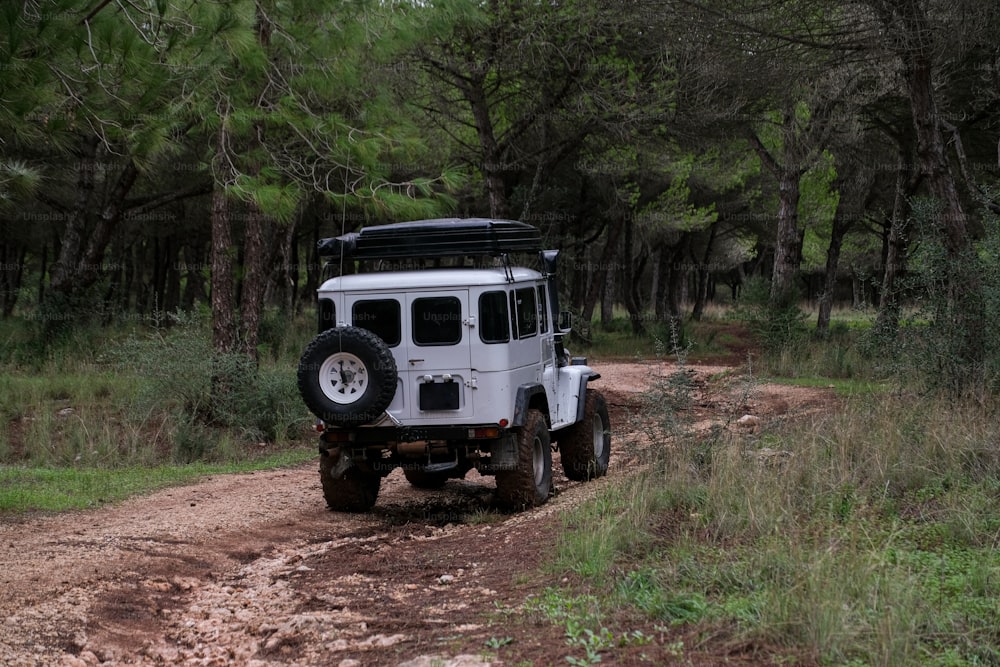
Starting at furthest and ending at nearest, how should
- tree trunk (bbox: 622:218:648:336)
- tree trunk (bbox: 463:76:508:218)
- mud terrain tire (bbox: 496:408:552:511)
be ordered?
tree trunk (bbox: 622:218:648:336), tree trunk (bbox: 463:76:508:218), mud terrain tire (bbox: 496:408:552:511)

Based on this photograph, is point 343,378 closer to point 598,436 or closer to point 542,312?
point 542,312

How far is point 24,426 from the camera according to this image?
571 inches

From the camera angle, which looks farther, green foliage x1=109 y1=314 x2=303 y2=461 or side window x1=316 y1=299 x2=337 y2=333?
green foliage x1=109 y1=314 x2=303 y2=461

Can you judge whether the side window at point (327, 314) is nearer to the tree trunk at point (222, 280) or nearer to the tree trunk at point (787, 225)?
the tree trunk at point (222, 280)

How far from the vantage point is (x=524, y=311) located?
9.62 meters

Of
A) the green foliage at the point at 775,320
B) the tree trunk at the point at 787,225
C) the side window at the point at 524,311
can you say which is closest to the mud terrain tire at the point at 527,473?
the side window at the point at 524,311

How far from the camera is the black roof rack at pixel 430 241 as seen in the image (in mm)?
9328

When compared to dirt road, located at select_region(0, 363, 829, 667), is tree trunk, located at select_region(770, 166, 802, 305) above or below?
above

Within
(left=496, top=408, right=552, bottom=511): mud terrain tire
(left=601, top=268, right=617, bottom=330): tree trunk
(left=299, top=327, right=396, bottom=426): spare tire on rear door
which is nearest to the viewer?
(left=299, top=327, right=396, bottom=426): spare tire on rear door

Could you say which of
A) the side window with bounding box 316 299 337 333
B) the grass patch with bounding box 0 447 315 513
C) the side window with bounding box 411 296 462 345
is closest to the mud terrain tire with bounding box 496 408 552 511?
the side window with bounding box 411 296 462 345

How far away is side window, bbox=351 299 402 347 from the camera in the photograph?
9180 mm

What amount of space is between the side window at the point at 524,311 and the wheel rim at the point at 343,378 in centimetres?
154

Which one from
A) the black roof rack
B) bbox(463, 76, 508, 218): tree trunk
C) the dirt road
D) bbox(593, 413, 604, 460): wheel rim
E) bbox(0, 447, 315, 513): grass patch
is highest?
bbox(463, 76, 508, 218): tree trunk

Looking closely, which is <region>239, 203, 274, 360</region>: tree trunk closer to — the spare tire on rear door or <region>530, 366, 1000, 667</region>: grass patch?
the spare tire on rear door
